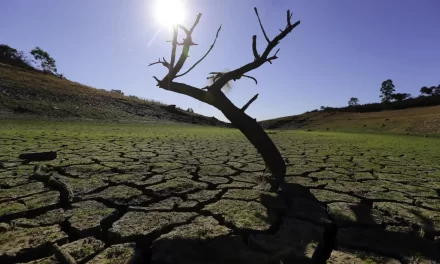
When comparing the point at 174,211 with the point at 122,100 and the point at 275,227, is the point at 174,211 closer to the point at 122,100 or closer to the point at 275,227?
the point at 275,227

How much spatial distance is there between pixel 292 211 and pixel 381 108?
80.7ft

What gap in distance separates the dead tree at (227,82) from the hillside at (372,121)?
13.4 meters

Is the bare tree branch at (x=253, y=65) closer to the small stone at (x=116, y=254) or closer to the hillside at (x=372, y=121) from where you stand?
the small stone at (x=116, y=254)

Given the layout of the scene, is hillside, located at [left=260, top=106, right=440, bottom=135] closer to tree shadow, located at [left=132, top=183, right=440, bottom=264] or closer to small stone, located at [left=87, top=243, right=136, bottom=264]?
tree shadow, located at [left=132, top=183, right=440, bottom=264]

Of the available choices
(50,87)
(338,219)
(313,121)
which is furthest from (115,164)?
(313,121)

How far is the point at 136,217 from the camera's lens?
72.1 inches

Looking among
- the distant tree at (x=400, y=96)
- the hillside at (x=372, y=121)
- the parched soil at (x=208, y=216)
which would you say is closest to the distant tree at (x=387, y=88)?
the distant tree at (x=400, y=96)

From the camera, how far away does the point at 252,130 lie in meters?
2.61

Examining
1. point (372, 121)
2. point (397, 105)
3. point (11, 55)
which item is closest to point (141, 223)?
point (372, 121)

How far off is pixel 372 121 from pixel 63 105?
18397 millimetres

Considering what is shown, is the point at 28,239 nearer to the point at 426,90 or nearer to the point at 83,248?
the point at 83,248

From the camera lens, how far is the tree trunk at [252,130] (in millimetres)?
2553

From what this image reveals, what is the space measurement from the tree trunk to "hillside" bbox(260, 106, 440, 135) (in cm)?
1339

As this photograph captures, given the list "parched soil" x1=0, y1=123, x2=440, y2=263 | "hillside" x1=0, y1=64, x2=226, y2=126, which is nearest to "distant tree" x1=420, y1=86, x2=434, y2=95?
"hillside" x1=0, y1=64, x2=226, y2=126
